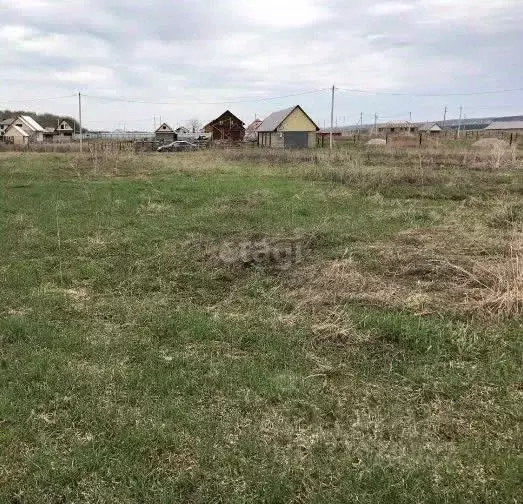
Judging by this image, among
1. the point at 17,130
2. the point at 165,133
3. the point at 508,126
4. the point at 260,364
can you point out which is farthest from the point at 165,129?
the point at 260,364

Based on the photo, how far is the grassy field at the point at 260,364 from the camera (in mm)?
2953

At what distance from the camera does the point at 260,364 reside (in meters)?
Answer: 4.34

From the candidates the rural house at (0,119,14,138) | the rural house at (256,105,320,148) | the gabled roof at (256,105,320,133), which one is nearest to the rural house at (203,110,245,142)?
the gabled roof at (256,105,320,133)

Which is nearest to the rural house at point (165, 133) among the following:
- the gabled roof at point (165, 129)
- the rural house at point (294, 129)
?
the gabled roof at point (165, 129)

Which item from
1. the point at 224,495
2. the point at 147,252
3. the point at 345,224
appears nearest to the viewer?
the point at 224,495

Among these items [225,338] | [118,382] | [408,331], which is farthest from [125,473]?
[408,331]

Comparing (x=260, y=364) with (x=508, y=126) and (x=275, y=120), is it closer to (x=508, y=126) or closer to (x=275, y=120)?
(x=275, y=120)

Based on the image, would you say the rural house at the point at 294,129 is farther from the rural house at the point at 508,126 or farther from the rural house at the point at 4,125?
the rural house at the point at 508,126

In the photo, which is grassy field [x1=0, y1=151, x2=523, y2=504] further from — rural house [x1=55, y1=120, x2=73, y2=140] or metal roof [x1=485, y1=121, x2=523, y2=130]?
metal roof [x1=485, y1=121, x2=523, y2=130]

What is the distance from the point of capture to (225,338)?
4879 millimetres

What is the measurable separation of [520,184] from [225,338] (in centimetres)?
1391

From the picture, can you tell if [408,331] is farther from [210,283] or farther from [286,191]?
[286,191]

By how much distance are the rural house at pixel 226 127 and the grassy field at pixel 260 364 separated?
4878cm

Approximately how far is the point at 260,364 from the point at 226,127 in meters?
55.1
